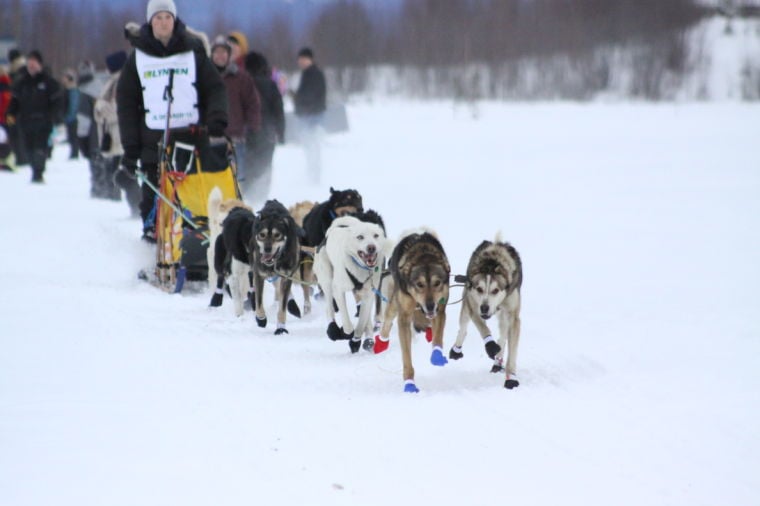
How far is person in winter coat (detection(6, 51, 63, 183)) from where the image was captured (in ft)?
48.2

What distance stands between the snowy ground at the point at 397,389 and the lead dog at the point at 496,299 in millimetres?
136

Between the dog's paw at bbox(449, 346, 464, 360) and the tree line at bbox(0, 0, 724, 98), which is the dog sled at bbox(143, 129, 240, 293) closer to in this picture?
the dog's paw at bbox(449, 346, 464, 360)

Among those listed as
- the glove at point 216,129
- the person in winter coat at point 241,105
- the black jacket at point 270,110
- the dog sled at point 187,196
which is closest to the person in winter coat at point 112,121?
the person in winter coat at point 241,105

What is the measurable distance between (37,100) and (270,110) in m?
5.26

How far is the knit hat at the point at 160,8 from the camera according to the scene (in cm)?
675

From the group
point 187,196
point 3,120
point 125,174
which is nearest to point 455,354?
point 187,196

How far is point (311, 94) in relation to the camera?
12938 millimetres

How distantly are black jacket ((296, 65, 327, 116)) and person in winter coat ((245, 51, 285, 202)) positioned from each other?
5.91ft

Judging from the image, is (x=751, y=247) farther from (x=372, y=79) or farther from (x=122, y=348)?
(x=372, y=79)

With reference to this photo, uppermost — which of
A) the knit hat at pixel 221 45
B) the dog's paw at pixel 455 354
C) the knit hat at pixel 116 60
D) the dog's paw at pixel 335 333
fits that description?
the knit hat at pixel 221 45

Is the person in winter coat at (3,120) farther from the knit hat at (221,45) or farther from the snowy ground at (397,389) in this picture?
the knit hat at (221,45)

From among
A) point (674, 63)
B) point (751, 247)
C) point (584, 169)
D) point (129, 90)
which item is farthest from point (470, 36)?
point (129, 90)

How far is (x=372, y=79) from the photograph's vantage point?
32781 mm

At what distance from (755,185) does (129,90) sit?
8.76m
